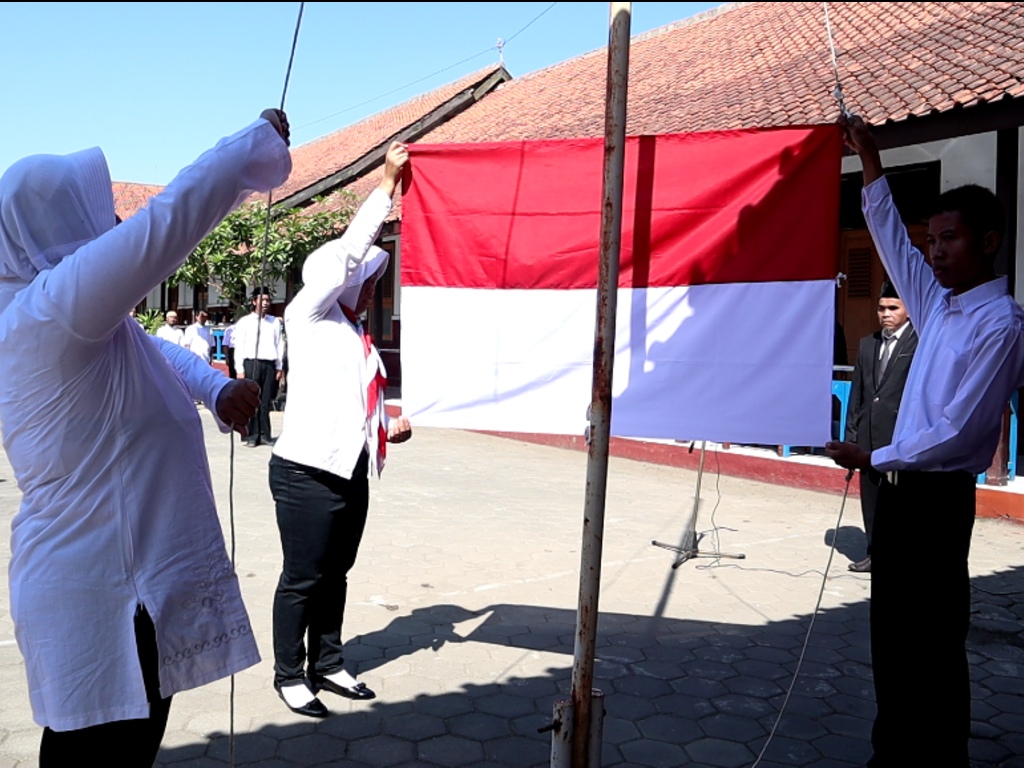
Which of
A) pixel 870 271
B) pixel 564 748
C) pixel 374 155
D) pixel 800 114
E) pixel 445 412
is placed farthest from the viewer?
pixel 374 155

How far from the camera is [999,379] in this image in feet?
9.14

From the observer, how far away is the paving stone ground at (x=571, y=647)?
3.48 m

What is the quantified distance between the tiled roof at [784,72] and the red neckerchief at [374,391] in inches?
272

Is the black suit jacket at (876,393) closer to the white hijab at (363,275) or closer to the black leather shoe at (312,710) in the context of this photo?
the white hijab at (363,275)

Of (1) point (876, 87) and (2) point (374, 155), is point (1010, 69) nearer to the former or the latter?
(1) point (876, 87)

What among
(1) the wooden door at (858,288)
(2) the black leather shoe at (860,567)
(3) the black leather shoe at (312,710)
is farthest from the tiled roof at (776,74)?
(3) the black leather shoe at (312,710)

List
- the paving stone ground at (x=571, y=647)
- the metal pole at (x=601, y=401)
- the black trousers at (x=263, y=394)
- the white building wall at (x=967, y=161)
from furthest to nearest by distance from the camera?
the black trousers at (x=263, y=394) → the white building wall at (x=967, y=161) → the paving stone ground at (x=571, y=647) → the metal pole at (x=601, y=401)

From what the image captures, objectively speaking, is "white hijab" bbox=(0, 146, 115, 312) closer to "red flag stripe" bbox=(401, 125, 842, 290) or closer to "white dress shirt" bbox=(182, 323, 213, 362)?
"red flag stripe" bbox=(401, 125, 842, 290)

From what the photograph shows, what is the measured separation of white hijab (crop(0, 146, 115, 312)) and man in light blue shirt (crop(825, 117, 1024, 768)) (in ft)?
7.34

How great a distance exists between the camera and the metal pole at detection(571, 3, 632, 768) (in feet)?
8.22

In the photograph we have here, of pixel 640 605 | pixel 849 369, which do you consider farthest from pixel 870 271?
pixel 640 605

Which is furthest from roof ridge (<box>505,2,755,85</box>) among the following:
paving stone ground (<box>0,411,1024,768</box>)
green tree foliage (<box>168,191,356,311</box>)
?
paving stone ground (<box>0,411,1024,768</box>)

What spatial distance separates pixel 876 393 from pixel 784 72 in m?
8.09

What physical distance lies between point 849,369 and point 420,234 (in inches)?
257
